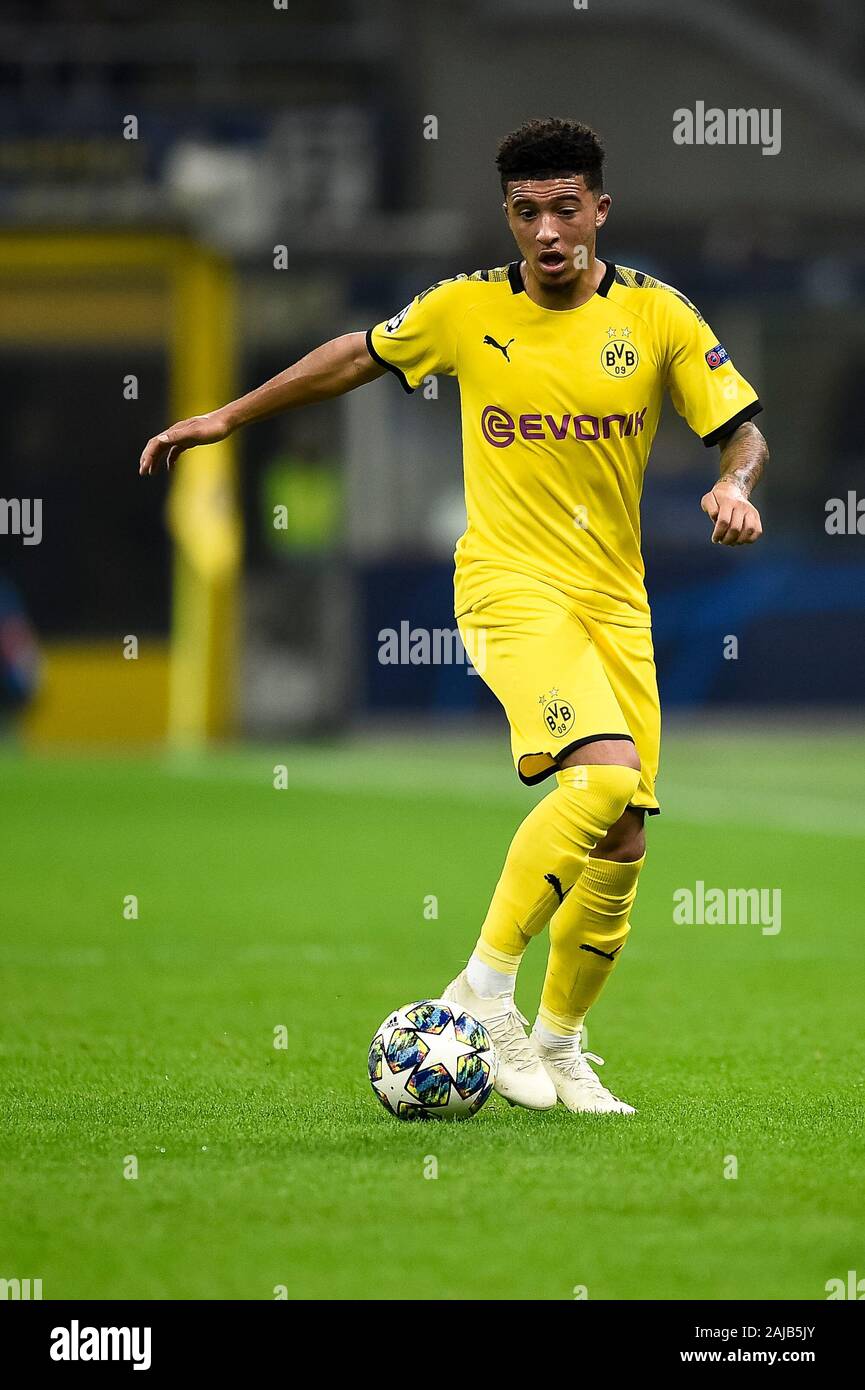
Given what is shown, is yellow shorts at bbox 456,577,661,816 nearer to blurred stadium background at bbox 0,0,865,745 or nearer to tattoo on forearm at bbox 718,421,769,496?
tattoo on forearm at bbox 718,421,769,496

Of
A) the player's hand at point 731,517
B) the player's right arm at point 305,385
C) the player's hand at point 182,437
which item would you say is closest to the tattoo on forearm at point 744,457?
the player's hand at point 731,517

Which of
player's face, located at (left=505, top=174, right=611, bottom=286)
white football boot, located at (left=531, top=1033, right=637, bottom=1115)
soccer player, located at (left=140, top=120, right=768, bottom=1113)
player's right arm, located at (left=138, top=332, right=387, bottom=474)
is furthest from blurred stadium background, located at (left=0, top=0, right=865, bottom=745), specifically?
player's face, located at (left=505, top=174, right=611, bottom=286)

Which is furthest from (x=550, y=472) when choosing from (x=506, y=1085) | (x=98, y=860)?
(x=98, y=860)

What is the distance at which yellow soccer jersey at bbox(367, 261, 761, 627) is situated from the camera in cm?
599

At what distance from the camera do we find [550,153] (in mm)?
5832

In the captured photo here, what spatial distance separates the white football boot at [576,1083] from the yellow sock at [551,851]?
318 mm

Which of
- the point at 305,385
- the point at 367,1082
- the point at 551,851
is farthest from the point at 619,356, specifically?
the point at 367,1082

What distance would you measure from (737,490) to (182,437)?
4.76 ft

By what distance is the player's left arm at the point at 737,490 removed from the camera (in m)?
5.55

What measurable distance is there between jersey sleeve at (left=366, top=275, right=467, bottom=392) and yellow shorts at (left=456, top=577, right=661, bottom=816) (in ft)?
2.11

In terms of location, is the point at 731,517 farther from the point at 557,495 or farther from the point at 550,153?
the point at 550,153

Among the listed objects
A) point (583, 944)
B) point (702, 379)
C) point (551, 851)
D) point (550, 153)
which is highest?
point (550, 153)
